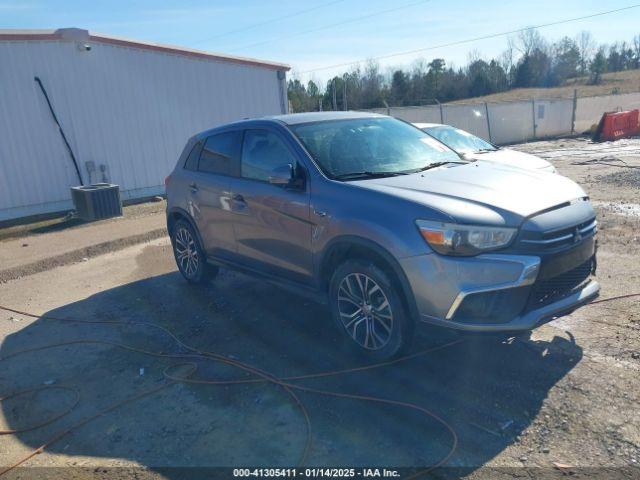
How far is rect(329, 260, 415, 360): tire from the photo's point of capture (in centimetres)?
394

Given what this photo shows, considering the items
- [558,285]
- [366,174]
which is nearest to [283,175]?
[366,174]

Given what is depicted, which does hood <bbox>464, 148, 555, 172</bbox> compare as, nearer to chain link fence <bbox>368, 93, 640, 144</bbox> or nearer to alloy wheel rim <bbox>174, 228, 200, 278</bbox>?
alloy wheel rim <bbox>174, 228, 200, 278</bbox>

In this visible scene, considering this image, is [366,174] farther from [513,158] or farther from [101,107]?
[101,107]

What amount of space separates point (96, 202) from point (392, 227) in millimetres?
8940

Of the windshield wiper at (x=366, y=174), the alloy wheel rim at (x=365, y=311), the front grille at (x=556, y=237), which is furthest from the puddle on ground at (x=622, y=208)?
the alloy wheel rim at (x=365, y=311)

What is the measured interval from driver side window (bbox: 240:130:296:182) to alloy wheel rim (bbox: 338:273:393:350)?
1221 millimetres

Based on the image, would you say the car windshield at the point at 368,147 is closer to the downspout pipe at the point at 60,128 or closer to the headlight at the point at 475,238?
the headlight at the point at 475,238

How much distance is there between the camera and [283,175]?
4.49 meters

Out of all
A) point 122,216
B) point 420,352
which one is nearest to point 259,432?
point 420,352

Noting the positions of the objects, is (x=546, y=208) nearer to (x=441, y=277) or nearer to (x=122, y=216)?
(x=441, y=277)

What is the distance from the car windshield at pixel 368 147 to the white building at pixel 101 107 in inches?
351

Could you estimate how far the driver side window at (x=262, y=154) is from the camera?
493 cm

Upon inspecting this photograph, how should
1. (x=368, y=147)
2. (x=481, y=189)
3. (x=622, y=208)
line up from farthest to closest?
1. (x=622, y=208)
2. (x=368, y=147)
3. (x=481, y=189)

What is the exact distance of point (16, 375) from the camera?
4609 mm
